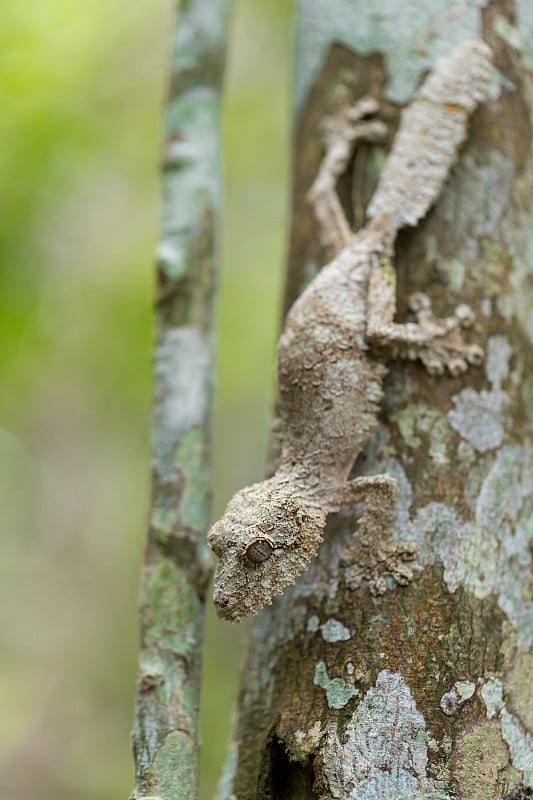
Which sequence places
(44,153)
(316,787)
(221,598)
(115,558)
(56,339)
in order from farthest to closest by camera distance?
(115,558) < (56,339) < (44,153) < (221,598) < (316,787)

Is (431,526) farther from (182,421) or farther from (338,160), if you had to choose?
(338,160)

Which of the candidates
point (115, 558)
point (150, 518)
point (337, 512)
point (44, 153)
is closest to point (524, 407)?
point (337, 512)

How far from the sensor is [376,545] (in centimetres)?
375

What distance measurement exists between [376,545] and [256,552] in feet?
1.85

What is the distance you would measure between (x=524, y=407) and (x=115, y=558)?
16251mm

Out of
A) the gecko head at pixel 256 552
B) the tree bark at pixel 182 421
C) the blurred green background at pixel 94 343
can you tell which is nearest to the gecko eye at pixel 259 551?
the gecko head at pixel 256 552

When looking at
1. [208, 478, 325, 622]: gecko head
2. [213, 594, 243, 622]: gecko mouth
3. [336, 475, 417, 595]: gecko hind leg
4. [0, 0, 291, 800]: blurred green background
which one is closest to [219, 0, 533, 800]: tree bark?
[336, 475, 417, 595]: gecko hind leg

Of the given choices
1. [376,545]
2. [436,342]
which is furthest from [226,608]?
[436,342]

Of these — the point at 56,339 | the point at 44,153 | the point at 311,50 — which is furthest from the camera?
the point at 56,339

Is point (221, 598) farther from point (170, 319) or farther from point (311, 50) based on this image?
point (311, 50)

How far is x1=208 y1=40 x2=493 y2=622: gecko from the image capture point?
12.3 feet

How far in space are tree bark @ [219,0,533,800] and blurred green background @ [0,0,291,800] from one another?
245 inches

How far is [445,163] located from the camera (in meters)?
4.48

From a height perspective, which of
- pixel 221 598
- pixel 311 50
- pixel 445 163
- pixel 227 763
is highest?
pixel 311 50
